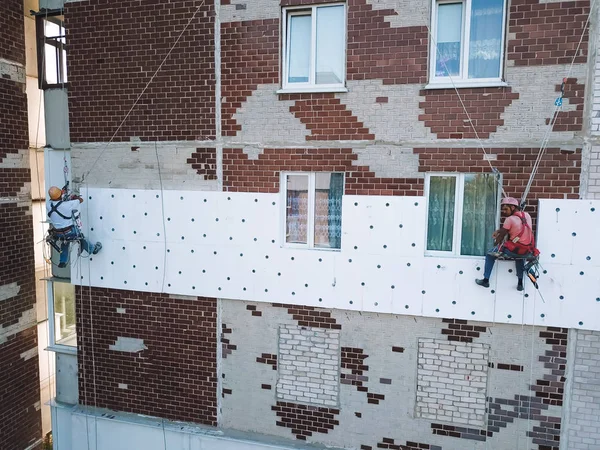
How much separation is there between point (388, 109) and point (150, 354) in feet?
17.9

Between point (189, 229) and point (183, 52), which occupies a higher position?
point (183, 52)

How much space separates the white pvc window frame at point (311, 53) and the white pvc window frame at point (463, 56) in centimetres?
117

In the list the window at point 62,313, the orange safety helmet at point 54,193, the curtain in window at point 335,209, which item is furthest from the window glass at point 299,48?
the window at point 62,313

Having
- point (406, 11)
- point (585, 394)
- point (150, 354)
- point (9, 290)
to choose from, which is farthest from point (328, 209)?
point (9, 290)

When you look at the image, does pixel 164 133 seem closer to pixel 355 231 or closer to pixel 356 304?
pixel 355 231

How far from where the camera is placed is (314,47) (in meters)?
6.05

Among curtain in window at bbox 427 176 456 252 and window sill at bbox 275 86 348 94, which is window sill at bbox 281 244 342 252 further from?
window sill at bbox 275 86 348 94

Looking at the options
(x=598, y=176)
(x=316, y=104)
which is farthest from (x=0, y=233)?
(x=598, y=176)

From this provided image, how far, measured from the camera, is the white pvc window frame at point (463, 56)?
5.49m

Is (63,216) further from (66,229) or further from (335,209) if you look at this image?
(335,209)

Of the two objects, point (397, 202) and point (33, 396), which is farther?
point (33, 396)

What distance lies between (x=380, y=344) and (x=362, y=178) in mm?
2450

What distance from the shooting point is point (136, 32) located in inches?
259

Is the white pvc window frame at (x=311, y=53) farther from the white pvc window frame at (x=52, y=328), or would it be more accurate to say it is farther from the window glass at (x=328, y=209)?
Result: the white pvc window frame at (x=52, y=328)
